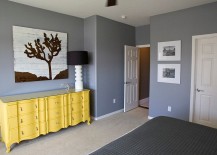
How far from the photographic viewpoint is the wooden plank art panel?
3.16m

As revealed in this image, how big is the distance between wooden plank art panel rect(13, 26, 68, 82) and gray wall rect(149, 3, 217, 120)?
223cm

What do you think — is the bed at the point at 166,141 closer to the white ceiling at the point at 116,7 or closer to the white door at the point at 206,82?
the white door at the point at 206,82

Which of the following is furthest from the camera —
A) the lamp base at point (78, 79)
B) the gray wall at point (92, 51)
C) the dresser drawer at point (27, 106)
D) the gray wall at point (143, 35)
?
the gray wall at point (143, 35)

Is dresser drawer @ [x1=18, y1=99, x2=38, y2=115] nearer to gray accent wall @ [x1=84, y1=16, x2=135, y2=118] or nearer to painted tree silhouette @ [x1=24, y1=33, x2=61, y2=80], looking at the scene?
painted tree silhouette @ [x1=24, y1=33, x2=61, y2=80]

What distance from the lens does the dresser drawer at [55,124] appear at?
3149mm

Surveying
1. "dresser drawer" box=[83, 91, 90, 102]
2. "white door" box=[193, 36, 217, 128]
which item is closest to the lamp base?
"dresser drawer" box=[83, 91, 90, 102]

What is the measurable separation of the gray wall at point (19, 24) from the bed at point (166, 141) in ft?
8.02

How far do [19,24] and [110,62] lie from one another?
2.28 meters

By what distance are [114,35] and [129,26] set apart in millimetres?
804

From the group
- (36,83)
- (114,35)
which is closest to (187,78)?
A: (114,35)

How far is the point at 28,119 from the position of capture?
2.85 m

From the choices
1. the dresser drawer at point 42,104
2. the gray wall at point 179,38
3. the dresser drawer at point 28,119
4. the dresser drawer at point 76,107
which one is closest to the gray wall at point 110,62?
the dresser drawer at point 76,107

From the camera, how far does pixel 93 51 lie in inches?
159

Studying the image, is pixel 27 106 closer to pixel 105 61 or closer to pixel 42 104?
pixel 42 104
